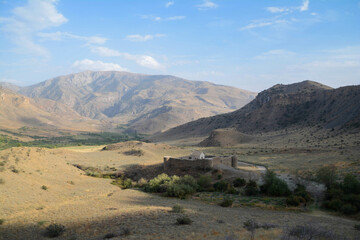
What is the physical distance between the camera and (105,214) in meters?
15.9

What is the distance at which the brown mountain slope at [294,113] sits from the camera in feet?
227

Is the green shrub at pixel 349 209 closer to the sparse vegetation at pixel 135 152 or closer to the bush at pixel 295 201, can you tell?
the bush at pixel 295 201

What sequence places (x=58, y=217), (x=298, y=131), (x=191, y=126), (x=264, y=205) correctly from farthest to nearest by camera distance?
(x=191, y=126) → (x=298, y=131) → (x=264, y=205) → (x=58, y=217)

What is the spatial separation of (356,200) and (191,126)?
10494 cm

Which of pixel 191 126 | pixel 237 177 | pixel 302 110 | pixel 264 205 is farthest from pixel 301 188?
pixel 191 126

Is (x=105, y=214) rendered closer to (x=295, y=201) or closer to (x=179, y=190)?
(x=179, y=190)

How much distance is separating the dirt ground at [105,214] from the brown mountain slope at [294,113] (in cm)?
5304

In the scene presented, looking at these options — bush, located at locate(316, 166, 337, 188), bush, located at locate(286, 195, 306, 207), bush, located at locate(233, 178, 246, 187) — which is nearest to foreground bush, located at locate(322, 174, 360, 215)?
bush, located at locate(316, 166, 337, 188)

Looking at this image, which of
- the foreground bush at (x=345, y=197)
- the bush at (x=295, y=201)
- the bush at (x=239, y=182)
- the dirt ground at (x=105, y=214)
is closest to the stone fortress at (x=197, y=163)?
the bush at (x=239, y=182)

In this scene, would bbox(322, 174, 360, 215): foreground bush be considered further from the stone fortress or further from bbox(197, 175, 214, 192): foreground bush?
the stone fortress

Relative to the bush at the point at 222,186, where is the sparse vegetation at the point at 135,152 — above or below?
below

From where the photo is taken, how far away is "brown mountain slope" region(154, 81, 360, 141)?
6929 cm

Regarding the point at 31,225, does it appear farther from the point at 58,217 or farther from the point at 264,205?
the point at 264,205

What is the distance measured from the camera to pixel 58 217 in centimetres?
1608
